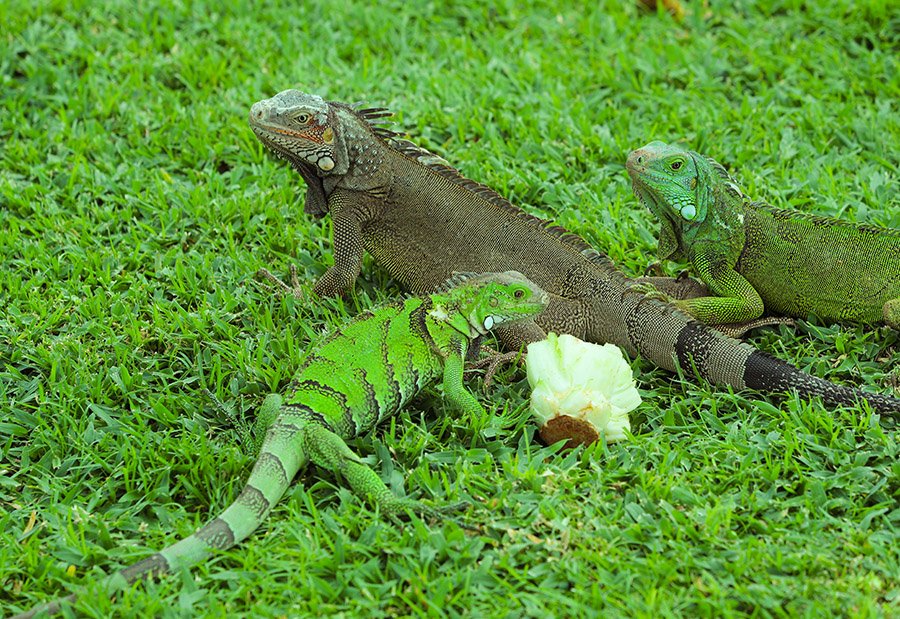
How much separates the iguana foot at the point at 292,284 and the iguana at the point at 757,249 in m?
1.63

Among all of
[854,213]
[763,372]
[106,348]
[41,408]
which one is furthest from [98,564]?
[854,213]

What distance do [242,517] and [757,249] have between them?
2.64 m

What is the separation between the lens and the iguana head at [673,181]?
186 inches

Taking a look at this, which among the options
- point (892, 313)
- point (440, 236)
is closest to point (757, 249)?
point (892, 313)

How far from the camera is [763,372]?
4.29m

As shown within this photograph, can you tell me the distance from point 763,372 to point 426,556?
164cm

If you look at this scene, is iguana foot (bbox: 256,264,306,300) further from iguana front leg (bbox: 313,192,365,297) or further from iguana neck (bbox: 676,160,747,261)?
iguana neck (bbox: 676,160,747,261)

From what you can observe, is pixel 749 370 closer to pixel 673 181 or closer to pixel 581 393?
pixel 581 393

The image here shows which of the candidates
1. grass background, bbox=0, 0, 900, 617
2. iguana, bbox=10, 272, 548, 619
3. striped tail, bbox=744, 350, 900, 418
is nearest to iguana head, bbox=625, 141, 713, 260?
grass background, bbox=0, 0, 900, 617

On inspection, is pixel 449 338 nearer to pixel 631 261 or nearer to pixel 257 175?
pixel 631 261

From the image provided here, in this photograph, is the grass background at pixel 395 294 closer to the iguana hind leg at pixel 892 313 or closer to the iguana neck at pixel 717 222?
the iguana hind leg at pixel 892 313

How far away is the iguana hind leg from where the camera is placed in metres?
4.53

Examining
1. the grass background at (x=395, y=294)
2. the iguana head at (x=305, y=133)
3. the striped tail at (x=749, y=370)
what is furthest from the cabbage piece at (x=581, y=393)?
the iguana head at (x=305, y=133)

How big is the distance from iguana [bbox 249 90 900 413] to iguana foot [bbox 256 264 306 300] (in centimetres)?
8
